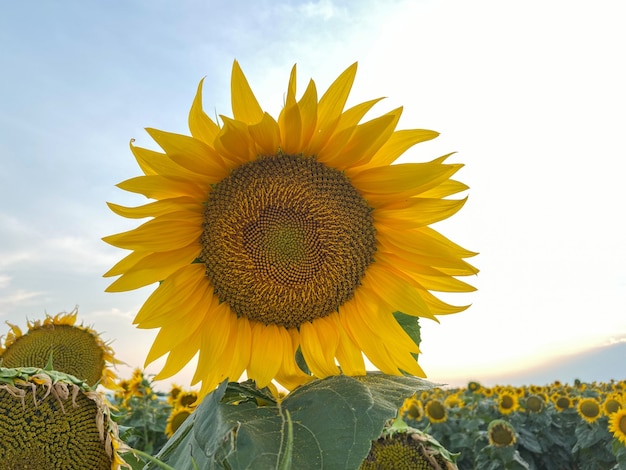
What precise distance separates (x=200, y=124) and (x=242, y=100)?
0.49 ft

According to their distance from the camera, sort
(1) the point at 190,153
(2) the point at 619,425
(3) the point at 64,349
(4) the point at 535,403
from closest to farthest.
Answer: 1. (1) the point at 190,153
2. (3) the point at 64,349
3. (2) the point at 619,425
4. (4) the point at 535,403

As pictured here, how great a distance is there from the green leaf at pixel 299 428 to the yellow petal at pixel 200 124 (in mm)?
768

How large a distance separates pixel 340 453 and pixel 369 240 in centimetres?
84

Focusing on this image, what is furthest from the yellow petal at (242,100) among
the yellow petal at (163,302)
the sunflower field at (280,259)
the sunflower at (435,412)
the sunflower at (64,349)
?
the sunflower at (435,412)

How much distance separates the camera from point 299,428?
138 centimetres

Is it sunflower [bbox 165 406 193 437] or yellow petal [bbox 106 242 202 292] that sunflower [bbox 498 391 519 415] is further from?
yellow petal [bbox 106 242 202 292]

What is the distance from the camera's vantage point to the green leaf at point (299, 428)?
1.27 meters

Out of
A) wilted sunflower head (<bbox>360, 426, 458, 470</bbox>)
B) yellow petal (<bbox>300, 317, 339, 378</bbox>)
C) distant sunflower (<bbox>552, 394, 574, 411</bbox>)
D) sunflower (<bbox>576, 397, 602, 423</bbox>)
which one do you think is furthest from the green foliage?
distant sunflower (<bbox>552, 394, 574, 411</bbox>)

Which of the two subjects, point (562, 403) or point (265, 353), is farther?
point (562, 403)

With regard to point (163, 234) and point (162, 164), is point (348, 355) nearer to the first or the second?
point (163, 234)

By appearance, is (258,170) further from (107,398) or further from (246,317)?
(107,398)

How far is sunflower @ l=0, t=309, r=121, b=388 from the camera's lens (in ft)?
10.6

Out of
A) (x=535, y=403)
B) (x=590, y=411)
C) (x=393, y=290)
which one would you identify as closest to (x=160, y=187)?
(x=393, y=290)

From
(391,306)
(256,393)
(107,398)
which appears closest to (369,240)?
(391,306)
